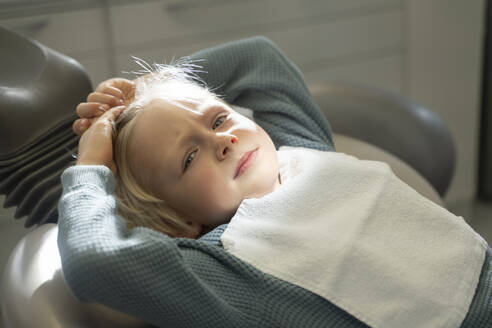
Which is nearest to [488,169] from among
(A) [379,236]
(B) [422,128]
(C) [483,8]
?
(C) [483,8]

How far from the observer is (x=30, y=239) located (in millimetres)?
846

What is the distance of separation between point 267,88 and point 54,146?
363mm

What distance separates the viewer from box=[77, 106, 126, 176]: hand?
84cm

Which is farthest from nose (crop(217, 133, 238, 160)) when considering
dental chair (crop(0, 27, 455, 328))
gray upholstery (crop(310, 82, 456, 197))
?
gray upholstery (crop(310, 82, 456, 197))

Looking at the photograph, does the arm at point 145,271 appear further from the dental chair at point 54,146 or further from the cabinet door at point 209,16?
the cabinet door at point 209,16

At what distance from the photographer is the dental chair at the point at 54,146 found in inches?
29.5

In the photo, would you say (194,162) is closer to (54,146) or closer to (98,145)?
(98,145)

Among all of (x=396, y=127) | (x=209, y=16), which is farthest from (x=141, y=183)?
(x=209, y=16)

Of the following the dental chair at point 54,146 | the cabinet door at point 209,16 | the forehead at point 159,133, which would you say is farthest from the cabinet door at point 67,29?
the forehead at point 159,133

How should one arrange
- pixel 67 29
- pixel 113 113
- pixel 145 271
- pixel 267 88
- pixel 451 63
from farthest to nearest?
pixel 451 63 → pixel 67 29 → pixel 267 88 → pixel 113 113 → pixel 145 271

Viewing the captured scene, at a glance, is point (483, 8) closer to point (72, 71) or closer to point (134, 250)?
point (72, 71)

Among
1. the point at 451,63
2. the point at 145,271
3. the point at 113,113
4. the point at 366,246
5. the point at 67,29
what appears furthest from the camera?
the point at 451,63

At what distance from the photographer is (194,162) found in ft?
2.76

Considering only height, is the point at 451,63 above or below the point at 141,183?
below
